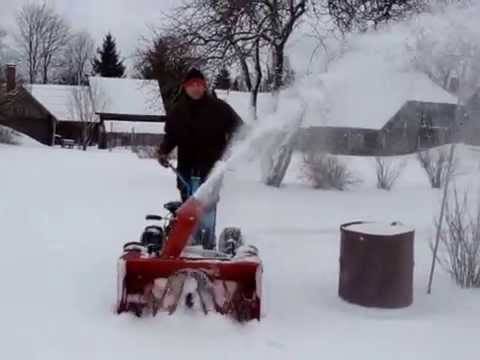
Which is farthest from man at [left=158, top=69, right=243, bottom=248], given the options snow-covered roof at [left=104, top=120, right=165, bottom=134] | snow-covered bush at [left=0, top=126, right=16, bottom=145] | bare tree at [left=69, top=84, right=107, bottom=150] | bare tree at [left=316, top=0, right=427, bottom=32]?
bare tree at [left=69, top=84, right=107, bottom=150]

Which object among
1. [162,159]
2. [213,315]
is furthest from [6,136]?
[213,315]

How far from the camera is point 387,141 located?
2909 cm

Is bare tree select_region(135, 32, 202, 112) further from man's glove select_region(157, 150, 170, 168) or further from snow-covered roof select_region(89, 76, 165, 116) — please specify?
snow-covered roof select_region(89, 76, 165, 116)

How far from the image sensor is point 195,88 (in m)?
5.99

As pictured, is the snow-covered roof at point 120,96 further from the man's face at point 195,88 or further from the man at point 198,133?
the man's face at point 195,88

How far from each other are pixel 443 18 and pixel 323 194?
24.8ft

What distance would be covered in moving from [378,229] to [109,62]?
64720 millimetres

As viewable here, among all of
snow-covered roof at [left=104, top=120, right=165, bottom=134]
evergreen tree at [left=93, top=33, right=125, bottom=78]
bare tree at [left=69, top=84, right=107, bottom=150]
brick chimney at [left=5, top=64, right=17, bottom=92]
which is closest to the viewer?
brick chimney at [left=5, top=64, right=17, bottom=92]

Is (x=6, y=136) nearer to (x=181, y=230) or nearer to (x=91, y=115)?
(x=91, y=115)

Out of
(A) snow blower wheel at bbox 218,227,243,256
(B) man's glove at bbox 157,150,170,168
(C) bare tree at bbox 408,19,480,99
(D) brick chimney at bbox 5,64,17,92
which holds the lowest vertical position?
(A) snow blower wheel at bbox 218,227,243,256

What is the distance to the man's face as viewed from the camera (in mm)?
5980

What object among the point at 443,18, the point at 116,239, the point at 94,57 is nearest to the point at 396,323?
the point at 443,18

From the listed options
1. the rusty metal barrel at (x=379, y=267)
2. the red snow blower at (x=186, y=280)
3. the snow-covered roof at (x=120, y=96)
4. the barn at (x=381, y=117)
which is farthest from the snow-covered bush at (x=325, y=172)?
the snow-covered roof at (x=120, y=96)

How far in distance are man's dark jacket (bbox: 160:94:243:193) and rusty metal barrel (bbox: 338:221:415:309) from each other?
150 centimetres
